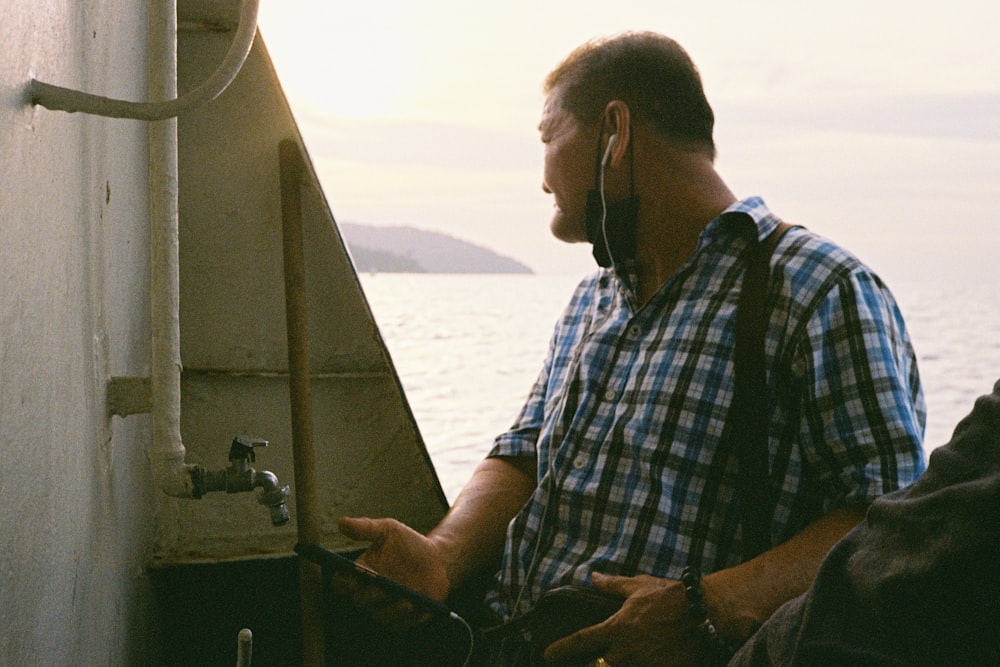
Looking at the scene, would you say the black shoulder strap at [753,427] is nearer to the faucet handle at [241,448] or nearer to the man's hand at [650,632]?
the man's hand at [650,632]

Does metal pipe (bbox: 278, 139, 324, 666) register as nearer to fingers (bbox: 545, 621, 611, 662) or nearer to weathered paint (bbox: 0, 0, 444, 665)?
weathered paint (bbox: 0, 0, 444, 665)

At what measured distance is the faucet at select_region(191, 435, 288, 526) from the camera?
1451mm

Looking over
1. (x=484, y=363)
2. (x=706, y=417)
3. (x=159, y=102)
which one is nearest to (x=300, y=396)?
(x=706, y=417)

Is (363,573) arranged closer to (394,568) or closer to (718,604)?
(394,568)

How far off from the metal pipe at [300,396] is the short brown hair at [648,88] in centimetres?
64

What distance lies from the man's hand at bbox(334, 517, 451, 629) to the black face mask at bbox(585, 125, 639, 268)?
68cm

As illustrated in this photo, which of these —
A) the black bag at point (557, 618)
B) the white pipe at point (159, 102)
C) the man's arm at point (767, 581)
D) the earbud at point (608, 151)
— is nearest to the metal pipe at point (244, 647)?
the black bag at point (557, 618)

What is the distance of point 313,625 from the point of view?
1.90 m

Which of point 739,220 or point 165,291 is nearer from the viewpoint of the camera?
point 165,291

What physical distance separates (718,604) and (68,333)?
1017 millimetres

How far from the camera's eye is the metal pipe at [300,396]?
6.24ft

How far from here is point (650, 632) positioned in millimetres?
1547

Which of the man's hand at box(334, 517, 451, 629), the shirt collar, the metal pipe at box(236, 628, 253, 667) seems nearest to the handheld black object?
the man's hand at box(334, 517, 451, 629)

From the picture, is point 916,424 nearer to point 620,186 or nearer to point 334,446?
point 620,186
